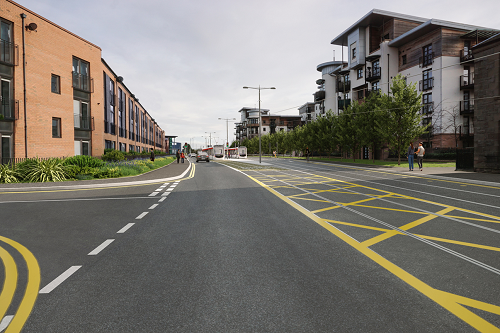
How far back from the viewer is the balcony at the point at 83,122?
83.4 feet

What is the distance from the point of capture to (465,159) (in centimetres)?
2106

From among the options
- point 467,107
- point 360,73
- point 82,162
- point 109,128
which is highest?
point 360,73

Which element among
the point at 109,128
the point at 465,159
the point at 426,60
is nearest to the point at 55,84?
the point at 109,128

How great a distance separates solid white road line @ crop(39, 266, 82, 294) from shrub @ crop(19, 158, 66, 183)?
14324 millimetres

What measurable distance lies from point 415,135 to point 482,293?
29.1m

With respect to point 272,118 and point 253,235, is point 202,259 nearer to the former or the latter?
point 253,235

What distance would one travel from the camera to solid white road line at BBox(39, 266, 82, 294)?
362 cm

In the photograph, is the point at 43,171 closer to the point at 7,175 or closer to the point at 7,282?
the point at 7,175

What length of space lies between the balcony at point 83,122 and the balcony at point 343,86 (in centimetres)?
4124

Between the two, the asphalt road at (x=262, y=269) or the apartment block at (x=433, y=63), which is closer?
the asphalt road at (x=262, y=269)

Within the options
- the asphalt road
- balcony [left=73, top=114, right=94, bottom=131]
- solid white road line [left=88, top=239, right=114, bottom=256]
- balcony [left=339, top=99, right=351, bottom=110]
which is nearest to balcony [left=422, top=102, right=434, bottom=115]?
balcony [left=339, top=99, right=351, bottom=110]

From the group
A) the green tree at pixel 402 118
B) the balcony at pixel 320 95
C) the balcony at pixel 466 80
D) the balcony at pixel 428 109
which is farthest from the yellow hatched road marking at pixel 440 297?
the balcony at pixel 320 95

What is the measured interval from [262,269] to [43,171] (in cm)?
1653

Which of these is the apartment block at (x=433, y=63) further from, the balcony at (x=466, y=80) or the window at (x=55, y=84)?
the window at (x=55, y=84)
